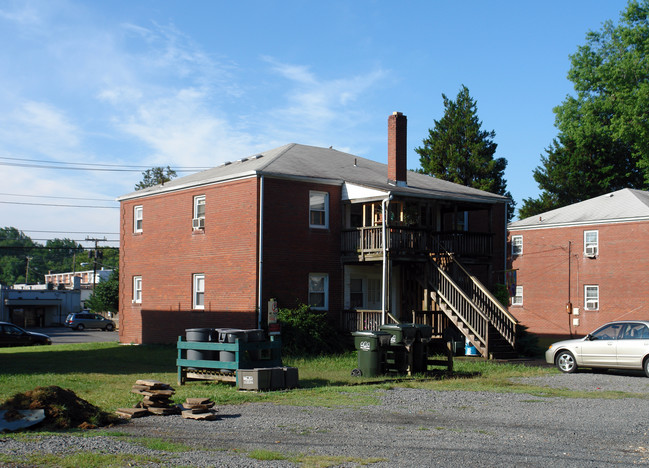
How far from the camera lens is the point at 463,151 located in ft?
204

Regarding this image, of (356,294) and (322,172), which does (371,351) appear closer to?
(356,294)

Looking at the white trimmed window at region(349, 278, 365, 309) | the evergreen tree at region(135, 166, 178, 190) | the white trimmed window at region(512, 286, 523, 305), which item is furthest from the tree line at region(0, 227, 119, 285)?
the white trimmed window at region(349, 278, 365, 309)

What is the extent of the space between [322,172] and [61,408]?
18.6 metres

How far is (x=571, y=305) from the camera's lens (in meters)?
42.3

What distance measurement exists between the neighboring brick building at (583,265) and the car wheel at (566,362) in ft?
65.3

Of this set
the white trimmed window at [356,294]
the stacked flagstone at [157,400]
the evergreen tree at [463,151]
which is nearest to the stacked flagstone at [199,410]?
the stacked flagstone at [157,400]

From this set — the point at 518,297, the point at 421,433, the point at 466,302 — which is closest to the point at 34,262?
the point at 518,297

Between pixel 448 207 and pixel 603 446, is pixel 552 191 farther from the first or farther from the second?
pixel 603 446

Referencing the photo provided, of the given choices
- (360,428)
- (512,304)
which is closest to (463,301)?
(360,428)

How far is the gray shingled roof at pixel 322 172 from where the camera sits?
27.0 metres

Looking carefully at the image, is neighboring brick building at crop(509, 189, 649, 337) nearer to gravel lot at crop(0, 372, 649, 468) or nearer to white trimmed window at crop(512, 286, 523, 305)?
white trimmed window at crop(512, 286, 523, 305)

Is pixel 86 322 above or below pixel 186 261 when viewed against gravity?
below

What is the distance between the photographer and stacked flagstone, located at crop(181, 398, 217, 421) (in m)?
11.6

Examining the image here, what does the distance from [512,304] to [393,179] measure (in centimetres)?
2169
